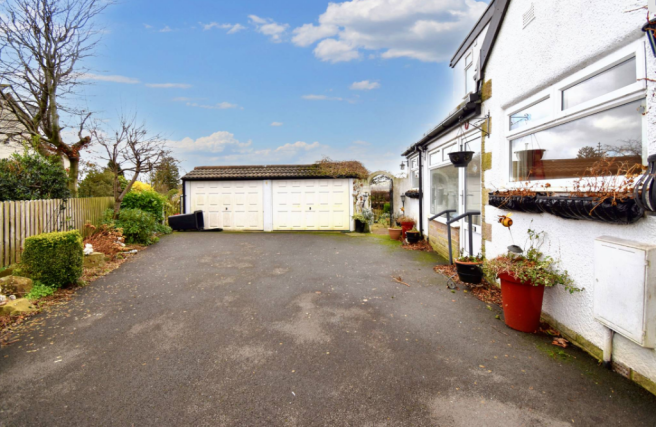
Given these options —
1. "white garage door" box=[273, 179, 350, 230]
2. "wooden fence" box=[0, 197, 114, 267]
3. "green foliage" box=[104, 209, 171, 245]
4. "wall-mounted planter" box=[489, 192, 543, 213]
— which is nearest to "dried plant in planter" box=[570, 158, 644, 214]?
"wall-mounted planter" box=[489, 192, 543, 213]

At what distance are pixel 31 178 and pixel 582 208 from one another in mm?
10318

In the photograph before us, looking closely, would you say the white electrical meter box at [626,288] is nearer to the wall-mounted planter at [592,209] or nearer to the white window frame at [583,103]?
the wall-mounted planter at [592,209]

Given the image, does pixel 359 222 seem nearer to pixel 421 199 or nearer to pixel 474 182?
pixel 421 199

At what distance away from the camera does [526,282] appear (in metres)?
3.39

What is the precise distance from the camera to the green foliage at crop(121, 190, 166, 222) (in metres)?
11.0

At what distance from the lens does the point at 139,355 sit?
3197mm

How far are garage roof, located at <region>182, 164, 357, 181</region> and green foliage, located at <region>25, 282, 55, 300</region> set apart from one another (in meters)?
9.44

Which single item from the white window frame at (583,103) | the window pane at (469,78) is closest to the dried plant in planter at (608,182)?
the white window frame at (583,103)

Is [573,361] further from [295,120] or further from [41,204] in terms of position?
[295,120]

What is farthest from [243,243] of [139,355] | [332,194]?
[139,355]

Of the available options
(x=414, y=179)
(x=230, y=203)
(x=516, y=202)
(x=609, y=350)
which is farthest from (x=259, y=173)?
(x=609, y=350)

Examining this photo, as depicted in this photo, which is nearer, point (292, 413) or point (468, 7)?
point (292, 413)

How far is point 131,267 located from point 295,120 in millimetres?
10103

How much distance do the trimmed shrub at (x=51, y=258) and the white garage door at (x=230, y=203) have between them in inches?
349
